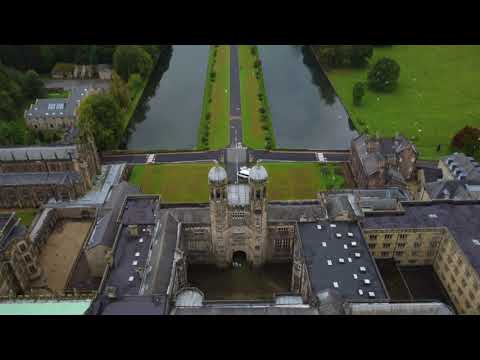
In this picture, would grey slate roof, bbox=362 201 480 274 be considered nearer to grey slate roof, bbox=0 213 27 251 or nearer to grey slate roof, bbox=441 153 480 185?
grey slate roof, bbox=441 153 480 185

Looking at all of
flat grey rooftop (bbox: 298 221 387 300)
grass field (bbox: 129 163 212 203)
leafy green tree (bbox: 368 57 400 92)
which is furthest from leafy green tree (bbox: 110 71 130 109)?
leafy green tree (bbox: 368 57 400 92)

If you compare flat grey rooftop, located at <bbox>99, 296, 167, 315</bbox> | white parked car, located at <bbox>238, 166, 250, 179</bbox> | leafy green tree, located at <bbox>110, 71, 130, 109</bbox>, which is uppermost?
leafy green tree, located at <bbox>110, 71, 130, 109</bbox>

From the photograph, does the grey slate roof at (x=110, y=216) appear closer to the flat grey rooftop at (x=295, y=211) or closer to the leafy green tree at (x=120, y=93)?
the flat grey rooftop at (x=295, y=211)

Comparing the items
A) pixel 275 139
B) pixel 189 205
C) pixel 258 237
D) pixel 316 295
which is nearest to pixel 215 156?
pixel 275 139

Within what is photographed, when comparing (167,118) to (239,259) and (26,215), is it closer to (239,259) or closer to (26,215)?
(26,215)

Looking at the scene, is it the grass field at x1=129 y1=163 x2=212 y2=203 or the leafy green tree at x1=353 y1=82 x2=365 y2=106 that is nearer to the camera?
the grass field at x1=129 y1=163 x2=212 y2=203

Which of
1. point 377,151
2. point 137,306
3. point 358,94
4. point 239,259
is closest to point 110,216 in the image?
point 137,306
